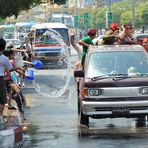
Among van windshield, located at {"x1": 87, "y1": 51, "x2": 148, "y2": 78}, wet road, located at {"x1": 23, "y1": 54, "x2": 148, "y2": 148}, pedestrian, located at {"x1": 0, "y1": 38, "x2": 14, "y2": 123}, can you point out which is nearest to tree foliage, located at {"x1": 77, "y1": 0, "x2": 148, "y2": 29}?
wet road, located at {"x1": 23, "y1": 54, "x2": 148, "y2": 148}

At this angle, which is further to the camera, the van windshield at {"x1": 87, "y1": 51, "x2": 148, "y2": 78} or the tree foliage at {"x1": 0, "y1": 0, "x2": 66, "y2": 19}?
the tree foliage at {"x1": 0, "y1": 0, "x2": 66, "y2": 19}

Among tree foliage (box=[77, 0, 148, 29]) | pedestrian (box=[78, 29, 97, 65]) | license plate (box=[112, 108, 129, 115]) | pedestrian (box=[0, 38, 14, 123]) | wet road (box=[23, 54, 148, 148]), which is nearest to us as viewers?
wet road (box=[23, 54, 148, 148])

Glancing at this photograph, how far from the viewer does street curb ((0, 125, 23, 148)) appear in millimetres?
10180

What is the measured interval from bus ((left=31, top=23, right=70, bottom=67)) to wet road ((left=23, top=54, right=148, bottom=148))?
19.8 meters

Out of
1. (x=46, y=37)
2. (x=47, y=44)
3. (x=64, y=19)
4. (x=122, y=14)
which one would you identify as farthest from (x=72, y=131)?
(x=122, y=14)

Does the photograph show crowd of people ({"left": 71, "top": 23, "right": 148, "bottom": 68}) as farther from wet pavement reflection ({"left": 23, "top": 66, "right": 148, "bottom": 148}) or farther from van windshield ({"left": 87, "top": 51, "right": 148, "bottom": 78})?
van windshield ({"left": 87, "top": 51, "right": 148, "bottom": 78})

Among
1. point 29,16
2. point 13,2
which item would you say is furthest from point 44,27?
point 29,16

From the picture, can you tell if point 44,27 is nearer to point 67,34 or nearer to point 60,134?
point 67,34

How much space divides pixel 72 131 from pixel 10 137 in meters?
2.99

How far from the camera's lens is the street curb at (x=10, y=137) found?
10180 mm

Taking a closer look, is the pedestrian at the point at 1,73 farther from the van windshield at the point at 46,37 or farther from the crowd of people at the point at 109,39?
the van windshield at the point at 46,37

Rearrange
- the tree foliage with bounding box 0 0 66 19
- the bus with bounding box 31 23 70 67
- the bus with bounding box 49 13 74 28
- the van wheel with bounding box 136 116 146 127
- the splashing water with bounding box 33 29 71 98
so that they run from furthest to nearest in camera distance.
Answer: the bus with bounding box 49 13 74 28
the bus with bounding box 31 23 70 67
the tree foliage with bounding box 0 0 66 19
the splashing water with bounding box 33 29 71 98
the van wheel with bounding box 136 116 146 127

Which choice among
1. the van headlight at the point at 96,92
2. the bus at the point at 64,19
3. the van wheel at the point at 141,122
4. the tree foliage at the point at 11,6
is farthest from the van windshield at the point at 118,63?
the bus at the point at 64,19

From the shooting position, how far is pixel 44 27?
3969 centimetres
